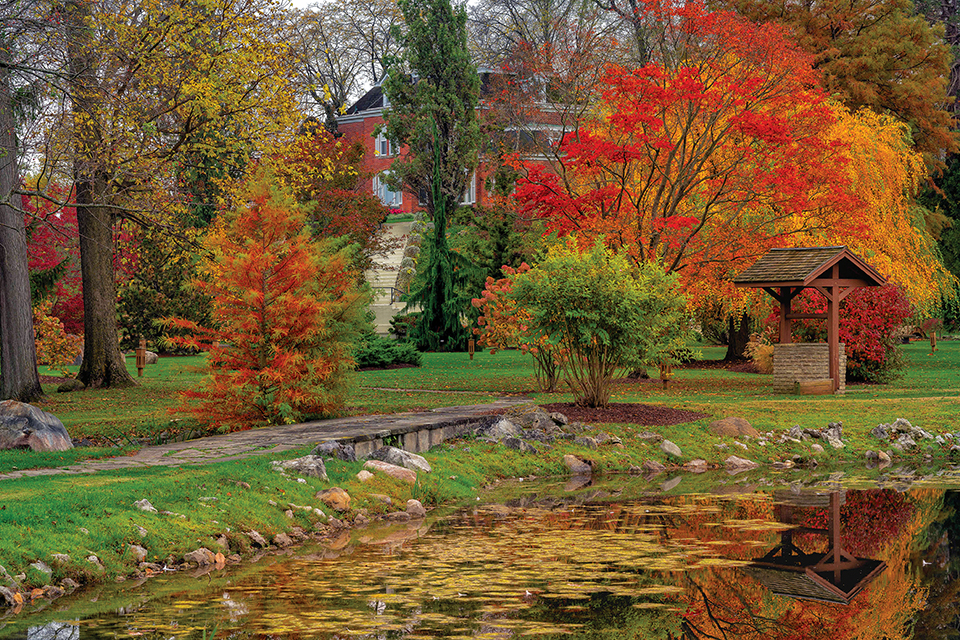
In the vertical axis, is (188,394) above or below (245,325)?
below

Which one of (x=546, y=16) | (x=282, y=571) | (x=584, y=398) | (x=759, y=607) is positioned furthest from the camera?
(x=546, y=16)

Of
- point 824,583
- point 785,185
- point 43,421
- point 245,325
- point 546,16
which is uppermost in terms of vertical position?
point 546,16

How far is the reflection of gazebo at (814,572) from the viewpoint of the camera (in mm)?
7719

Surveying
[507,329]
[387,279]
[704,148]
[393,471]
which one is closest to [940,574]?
[393,471]

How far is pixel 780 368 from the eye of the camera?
23828 millimetres

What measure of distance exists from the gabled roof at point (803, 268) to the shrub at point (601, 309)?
280 inches

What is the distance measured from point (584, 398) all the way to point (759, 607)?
Answer: 10.5m

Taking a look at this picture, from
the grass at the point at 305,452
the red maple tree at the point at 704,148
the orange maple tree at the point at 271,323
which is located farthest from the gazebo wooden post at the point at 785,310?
the orange maple tree at the point at 271,323

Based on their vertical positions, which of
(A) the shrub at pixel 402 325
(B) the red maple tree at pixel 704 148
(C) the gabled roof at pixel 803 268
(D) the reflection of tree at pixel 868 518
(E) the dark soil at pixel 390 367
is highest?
(B) the red maple tree at pixel 704 148

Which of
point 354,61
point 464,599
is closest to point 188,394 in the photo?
point 464,599

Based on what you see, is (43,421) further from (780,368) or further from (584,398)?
(780,368)

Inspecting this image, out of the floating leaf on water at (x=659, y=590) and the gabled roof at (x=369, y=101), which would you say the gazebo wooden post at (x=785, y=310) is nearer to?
the floating leaf on water at (x=659, y=590)

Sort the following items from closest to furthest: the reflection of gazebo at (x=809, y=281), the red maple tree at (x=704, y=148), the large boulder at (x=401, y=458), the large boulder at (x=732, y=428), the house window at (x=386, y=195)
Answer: the large boulder at (x=401, y=458) < the large boulder at (x=732, y=428) < the reflection of gazebo at (x=809, y=281) < the red maple tree at (x=704, y=148) < the house window at (x=386, y=195)

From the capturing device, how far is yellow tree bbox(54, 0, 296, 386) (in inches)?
776
